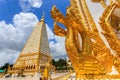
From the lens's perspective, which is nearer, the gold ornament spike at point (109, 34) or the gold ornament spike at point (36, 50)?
the gold ornament spike at point (109, 34)

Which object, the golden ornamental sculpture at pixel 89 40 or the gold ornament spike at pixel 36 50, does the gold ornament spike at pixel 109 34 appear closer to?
the golden ornamental sculpture at pixel 89 40

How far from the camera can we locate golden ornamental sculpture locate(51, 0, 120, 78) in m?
3.28

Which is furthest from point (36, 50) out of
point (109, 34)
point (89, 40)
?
point (109, 34)

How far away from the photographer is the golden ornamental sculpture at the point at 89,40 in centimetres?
328

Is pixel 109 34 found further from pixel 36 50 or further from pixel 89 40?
Answer: pixel 36 50

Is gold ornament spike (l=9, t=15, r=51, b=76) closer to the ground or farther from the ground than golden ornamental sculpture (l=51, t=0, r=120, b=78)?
farther from the ground

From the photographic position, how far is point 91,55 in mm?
3393

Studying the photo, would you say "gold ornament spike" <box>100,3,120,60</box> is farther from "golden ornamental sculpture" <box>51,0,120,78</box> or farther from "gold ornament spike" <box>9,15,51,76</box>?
"gold ornament spike" <box>9,15,51,76</box>

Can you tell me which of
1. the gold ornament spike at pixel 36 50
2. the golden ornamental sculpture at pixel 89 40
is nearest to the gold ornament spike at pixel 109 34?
the golden ornamental sculpture at pixel 89 40

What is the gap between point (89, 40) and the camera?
11.1ft

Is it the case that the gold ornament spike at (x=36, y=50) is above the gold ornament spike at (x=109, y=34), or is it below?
above

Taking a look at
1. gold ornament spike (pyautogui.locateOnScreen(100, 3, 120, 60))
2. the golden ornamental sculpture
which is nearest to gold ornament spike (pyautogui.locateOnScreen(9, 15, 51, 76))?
the golden ornamental sculpture

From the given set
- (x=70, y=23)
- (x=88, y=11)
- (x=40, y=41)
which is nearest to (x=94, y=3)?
(x=88, y=11)

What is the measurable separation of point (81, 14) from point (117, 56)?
0.78m
